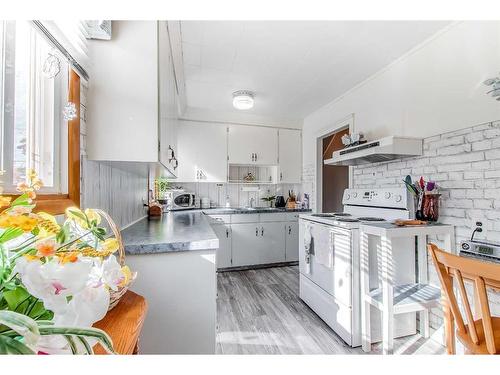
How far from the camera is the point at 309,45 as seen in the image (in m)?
1.96

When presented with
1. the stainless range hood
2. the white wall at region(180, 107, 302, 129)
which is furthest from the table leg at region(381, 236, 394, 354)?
the white wall at region(180, 107, 302, 129)

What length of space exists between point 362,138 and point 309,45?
3.64ft

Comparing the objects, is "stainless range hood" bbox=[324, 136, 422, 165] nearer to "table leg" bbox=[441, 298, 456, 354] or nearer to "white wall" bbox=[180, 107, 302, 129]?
"table leg" bbox=[441, 298, 456, 354]

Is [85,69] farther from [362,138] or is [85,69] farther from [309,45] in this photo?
[362,138]

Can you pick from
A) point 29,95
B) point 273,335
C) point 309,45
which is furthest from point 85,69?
point 273,335

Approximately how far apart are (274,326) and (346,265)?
31.9 inches

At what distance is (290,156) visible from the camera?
12.8 feet

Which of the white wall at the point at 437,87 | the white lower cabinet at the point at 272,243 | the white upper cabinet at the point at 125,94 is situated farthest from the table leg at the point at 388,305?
the white lower cabinet at the point at 272,243

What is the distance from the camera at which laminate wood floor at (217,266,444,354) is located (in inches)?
65.8

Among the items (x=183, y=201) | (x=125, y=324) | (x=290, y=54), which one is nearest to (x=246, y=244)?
(x=183, y=201)

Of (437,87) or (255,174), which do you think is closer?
(437,87)

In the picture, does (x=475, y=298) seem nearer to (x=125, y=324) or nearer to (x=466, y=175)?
(x=466, y=175)

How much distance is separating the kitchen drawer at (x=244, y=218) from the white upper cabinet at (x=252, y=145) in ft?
2.84

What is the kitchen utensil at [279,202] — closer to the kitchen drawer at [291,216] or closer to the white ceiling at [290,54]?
the kitchen drawer at [291,216]
